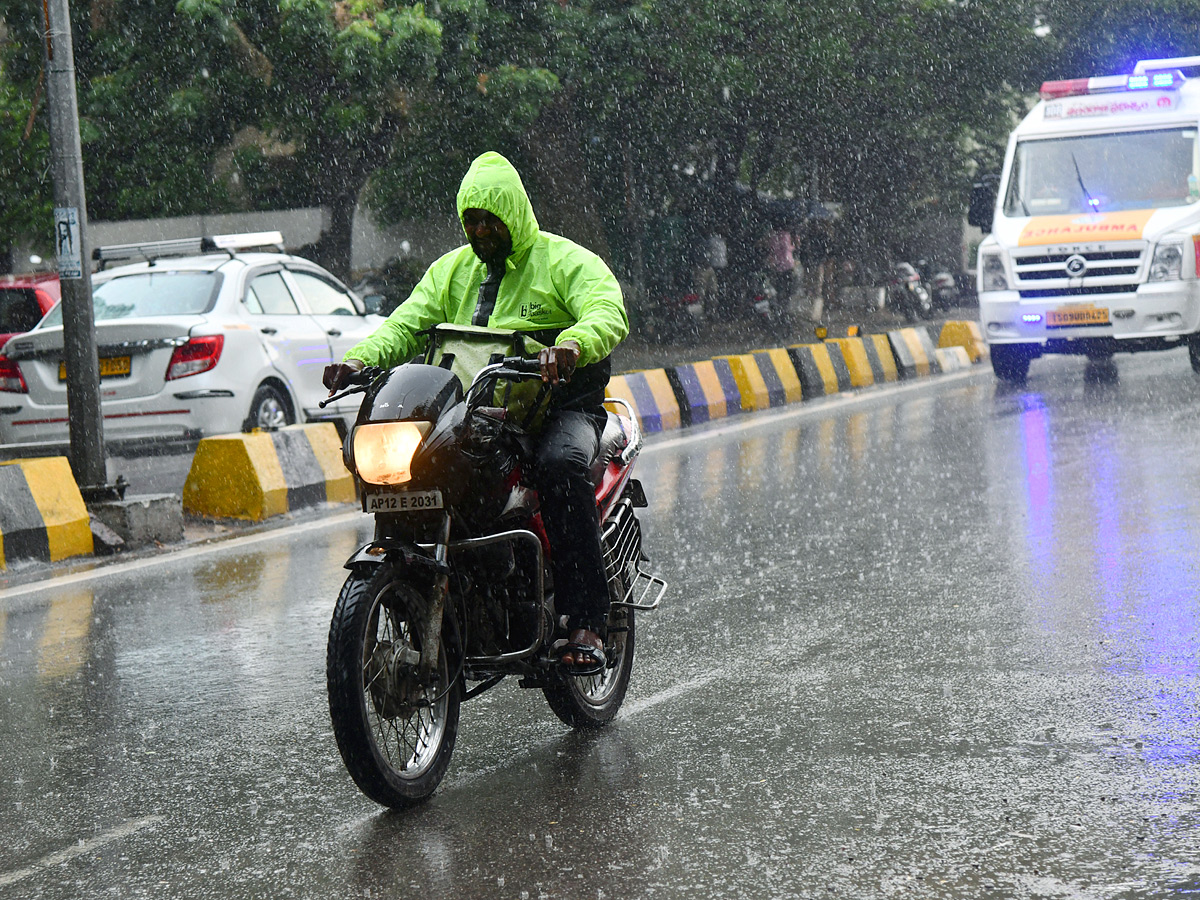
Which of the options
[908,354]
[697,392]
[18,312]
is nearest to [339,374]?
[18,312]

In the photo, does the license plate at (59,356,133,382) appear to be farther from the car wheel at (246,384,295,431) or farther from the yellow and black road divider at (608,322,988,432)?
the yellow and black road divider at (608,322,988,432)

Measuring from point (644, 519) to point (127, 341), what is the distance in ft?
14.1

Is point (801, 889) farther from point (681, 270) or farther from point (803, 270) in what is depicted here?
point (803, 270)

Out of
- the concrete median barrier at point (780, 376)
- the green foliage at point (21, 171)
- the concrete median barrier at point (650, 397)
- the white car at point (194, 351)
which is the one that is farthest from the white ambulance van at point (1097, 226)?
the green foliage at point (21, 171)

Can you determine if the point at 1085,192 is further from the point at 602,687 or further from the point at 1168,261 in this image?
the point at 602,687

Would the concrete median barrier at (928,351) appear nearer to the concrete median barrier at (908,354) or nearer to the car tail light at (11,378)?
the concrete median barrier at (908,354)

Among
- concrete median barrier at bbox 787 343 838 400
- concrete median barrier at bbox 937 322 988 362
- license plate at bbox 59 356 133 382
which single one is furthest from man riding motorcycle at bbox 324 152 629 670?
concrete median barrier at bbox 937 322 988 362

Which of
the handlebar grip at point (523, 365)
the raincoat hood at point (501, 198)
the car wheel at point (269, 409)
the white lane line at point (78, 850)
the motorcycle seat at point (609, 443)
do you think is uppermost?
the raincoat hood at point (501, 198)

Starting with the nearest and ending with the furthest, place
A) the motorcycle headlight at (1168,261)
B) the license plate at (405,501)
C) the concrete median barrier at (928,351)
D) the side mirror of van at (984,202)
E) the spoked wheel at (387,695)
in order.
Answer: the spoked wheel at (387,695)
the license plate at (405,501)
the motorcycle headlight at (1168,261)
the side mirror of van at (984,202)
the concrete median barrier at (928,351)

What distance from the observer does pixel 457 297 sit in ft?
17.0

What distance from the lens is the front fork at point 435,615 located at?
4422 millimetres

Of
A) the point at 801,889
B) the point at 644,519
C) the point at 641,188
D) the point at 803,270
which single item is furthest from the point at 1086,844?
the point at 803,270

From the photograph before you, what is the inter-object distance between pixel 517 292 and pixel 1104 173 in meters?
13.7

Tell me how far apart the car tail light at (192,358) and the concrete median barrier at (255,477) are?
1.13 m
